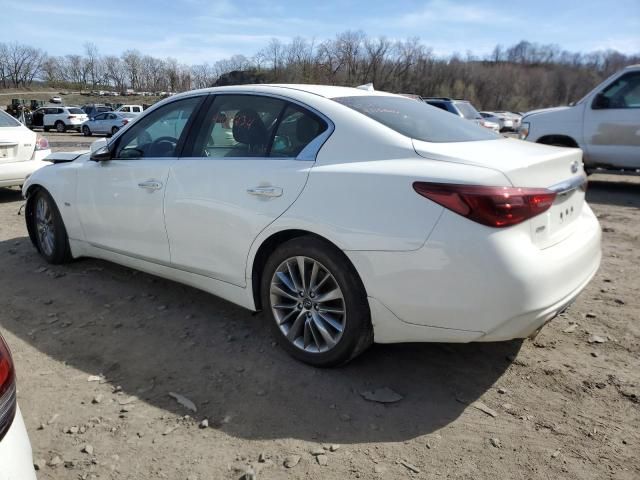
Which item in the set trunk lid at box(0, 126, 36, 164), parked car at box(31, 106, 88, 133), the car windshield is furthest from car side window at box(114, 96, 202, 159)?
parked car at box(31, 106, 88, 133)

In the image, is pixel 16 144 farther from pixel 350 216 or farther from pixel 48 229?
pixel 350 216

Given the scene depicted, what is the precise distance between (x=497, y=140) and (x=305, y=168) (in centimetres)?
126

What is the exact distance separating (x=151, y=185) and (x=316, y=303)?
1.58m

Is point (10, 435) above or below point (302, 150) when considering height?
below

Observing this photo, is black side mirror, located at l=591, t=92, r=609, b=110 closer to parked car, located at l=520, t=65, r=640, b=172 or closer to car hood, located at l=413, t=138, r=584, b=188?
parked car, located at l=520, t=65, r=640, b=172

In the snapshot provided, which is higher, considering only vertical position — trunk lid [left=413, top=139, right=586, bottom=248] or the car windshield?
the car windshield

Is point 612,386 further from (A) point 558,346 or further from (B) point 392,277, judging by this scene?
(B) point 392,277

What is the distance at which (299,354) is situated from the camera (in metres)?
2.98

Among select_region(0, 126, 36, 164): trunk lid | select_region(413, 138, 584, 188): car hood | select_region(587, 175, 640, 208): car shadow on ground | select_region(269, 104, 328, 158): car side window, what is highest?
select_region(269, 104, 328, 158): car side window

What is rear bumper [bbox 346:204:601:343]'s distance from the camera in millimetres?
2273

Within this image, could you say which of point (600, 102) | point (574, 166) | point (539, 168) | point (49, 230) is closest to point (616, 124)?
point (600, 102)

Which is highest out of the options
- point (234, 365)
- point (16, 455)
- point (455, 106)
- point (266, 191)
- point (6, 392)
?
point (455, 106)

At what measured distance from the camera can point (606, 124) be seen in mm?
8352

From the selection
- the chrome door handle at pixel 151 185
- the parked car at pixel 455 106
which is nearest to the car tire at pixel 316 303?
the chrome door handle at pixel 151 185
